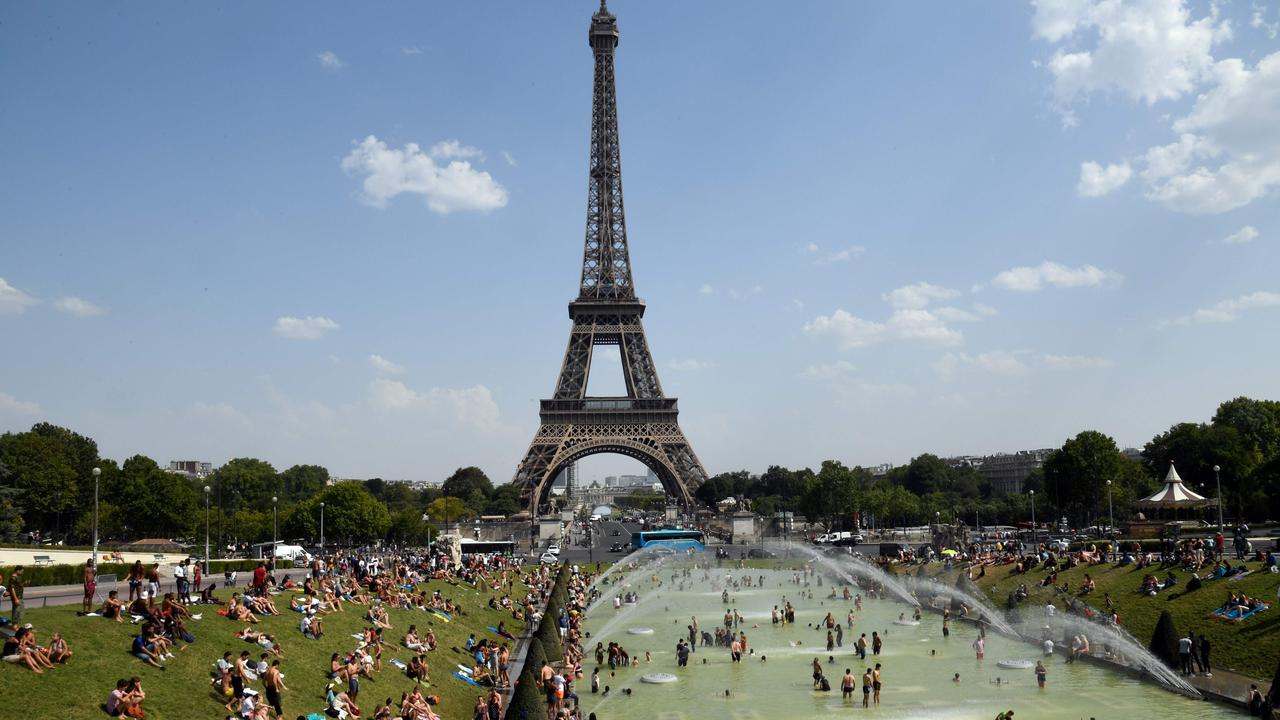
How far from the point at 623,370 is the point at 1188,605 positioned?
89.8 metres

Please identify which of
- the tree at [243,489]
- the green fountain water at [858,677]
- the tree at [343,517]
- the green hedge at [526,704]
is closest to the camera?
the green hedge at [526,704]

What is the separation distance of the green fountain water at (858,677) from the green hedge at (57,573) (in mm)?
21940

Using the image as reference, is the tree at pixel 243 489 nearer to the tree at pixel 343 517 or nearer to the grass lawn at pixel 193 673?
the tree at pixel 343 517

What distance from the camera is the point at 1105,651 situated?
121 feet

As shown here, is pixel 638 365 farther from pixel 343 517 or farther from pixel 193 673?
pixel 193 673

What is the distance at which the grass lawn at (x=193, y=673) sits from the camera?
2023cm

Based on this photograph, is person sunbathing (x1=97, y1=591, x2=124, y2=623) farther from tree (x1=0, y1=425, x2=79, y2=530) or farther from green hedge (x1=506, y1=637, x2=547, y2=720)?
tree (x1=0, y1=425, x2=79, y2=530)

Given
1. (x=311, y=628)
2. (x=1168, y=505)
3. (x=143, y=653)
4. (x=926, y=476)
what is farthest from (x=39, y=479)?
(x=926, y=476)

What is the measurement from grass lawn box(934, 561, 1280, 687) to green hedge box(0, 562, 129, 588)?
1663 inches

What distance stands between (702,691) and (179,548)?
56.9 metres

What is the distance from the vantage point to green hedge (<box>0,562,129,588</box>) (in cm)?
3984

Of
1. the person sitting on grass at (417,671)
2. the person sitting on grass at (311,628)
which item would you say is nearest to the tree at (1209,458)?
the person sitting on grass at (417,671)

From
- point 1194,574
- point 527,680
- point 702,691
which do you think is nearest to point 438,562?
point 702,691

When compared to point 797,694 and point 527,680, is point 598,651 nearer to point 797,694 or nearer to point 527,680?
point 797,694
